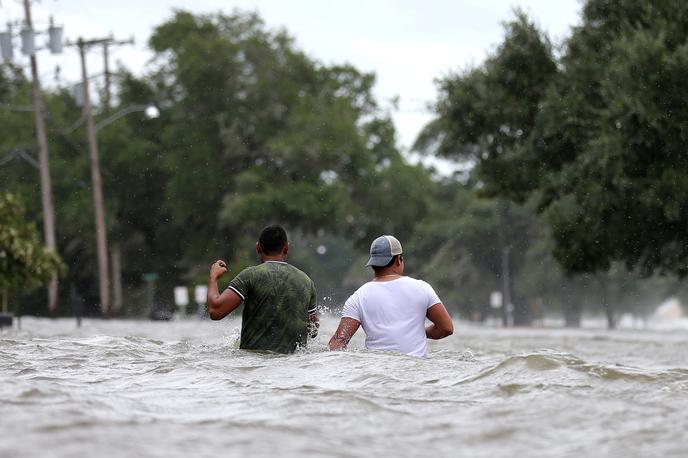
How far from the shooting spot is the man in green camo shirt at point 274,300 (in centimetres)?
1192

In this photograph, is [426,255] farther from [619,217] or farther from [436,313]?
[436,313]

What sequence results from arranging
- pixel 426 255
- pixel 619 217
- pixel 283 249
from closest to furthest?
pixel 283 249 < pixel 619 217 < pixel 426 255

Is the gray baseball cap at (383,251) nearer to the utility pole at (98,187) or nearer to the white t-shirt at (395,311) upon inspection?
the white t-shirt at (395,311)

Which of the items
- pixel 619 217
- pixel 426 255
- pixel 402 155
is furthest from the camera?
pixel 426 255

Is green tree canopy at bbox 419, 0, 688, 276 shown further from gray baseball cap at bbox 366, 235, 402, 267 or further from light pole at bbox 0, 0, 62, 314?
light pole at bbox 0, 0, 62, 314

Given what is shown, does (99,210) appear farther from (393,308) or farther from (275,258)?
(393,308)

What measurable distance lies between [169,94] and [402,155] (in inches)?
427

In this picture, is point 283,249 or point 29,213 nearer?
point 283,249

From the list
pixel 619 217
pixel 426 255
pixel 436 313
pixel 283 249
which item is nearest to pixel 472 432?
pixel 436 313

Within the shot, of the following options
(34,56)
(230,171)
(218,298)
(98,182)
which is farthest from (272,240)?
(230,171)

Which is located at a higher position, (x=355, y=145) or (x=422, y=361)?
(x=355, y=145)

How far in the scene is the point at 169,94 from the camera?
6812cm

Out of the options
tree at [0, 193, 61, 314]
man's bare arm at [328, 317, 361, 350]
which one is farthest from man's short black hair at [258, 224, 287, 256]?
tree at [0, 193, 61, 314]

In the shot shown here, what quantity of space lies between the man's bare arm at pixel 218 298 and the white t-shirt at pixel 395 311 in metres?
0.97
